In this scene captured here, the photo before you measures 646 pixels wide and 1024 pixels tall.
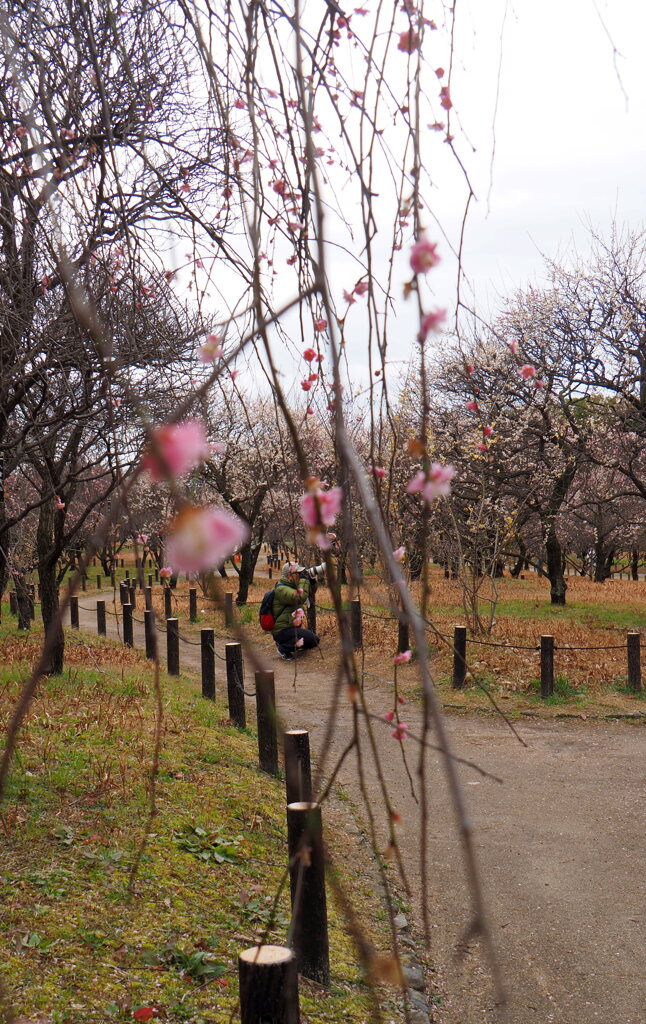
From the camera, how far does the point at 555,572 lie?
1727cm

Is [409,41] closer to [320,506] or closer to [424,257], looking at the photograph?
[424,257]

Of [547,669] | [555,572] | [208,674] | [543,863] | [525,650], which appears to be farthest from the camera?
[555,572]

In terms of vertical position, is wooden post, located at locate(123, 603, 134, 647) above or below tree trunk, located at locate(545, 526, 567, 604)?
below

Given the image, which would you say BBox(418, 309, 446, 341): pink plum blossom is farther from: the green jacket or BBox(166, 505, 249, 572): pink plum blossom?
the green jacket

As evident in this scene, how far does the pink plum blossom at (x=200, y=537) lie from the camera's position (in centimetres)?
81

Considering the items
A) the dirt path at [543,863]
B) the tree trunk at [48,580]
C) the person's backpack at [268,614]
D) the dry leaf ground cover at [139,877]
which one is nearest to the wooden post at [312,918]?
the dry leaf ground cover at [139,877]

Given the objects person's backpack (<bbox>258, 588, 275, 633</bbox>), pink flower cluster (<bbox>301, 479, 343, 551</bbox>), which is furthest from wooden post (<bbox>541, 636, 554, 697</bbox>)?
pink flower cluster (<bbox>301, 479, 343, 551</bbox>)

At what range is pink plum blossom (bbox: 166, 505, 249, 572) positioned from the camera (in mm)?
811

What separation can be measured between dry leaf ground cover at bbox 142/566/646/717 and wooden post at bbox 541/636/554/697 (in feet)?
0.31

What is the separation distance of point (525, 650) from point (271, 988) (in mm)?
8709

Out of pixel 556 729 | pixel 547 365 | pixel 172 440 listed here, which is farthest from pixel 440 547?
pixel 172 440

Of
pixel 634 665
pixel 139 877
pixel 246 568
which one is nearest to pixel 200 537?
pixel 139 877

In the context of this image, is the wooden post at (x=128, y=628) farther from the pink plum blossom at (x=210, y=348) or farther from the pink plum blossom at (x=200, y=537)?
the pink plum blossom at (x=200, y=537)

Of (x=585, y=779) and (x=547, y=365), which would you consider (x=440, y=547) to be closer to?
(x=547, y=365)
